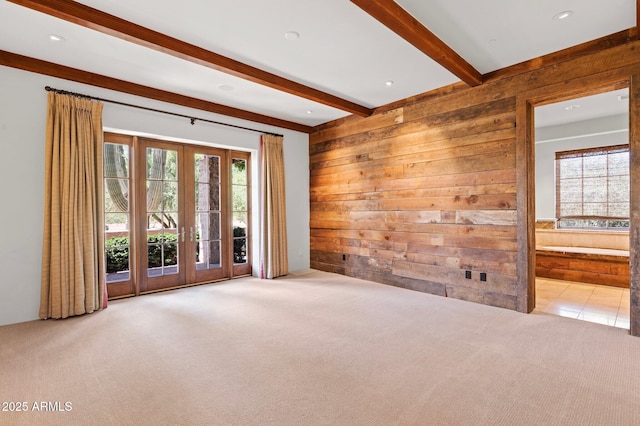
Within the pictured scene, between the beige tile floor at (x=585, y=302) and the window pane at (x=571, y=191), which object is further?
the window pane at (x=571, y=191)

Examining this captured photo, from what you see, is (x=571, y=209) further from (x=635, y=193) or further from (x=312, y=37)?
(x=312, y=37)

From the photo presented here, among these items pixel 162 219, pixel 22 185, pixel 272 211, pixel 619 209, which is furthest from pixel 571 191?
pixel 22 185

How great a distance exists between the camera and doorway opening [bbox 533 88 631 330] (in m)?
4.76

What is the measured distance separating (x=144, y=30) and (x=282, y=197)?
3.36m

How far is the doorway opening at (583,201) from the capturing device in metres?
4.76

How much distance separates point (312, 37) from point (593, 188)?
592cm

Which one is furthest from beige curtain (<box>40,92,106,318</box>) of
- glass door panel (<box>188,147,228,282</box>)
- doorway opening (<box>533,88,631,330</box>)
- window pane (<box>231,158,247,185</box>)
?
doorway opening (<box>533,88,631,330</box>)

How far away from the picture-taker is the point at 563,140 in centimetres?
615

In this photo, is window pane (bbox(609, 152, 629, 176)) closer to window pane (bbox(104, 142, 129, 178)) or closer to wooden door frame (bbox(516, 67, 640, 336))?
wooden door frame (bbox(516, 67, 640, 336))

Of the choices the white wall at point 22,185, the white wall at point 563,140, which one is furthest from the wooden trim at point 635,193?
the white wall at point 22,185

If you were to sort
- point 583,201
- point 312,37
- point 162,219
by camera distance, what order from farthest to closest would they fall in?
1. point 583,201
2. point 162,219
3. point 312,37

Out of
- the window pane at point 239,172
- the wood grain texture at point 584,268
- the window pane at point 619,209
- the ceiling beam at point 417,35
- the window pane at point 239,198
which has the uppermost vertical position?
the ceiling beam at point 417,35

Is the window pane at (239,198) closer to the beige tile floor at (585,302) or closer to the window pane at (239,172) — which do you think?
the window pane at (239,172)

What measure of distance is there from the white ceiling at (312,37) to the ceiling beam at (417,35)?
0.07 meters
